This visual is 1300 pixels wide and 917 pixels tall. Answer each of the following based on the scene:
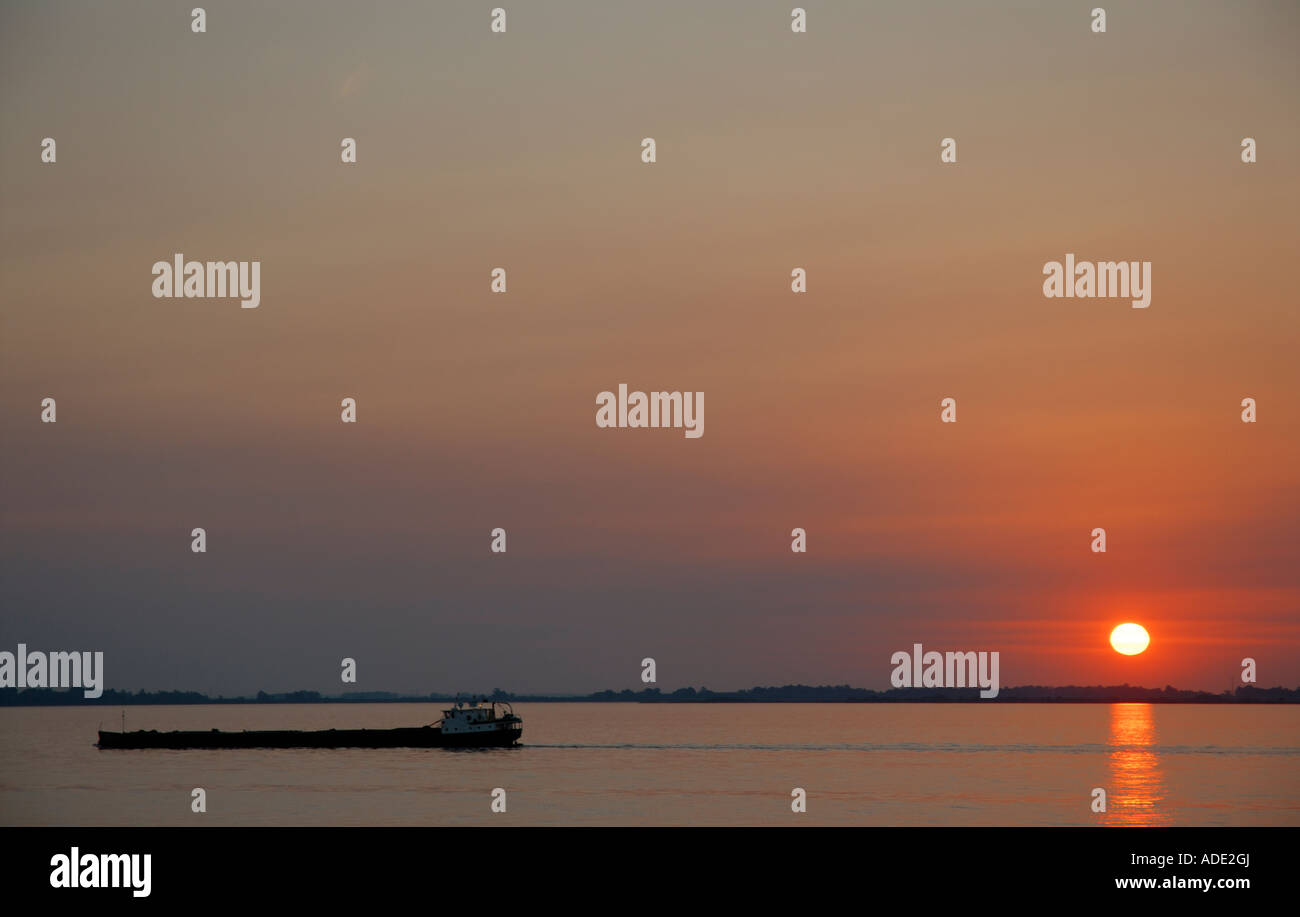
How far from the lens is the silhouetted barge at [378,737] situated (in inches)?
5999

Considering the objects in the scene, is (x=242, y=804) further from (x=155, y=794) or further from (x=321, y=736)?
(x=321, y=736)

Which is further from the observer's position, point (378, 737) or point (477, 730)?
point (378, 737)

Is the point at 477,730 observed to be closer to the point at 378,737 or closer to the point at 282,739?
the point at 378,737

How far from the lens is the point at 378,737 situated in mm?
169875
